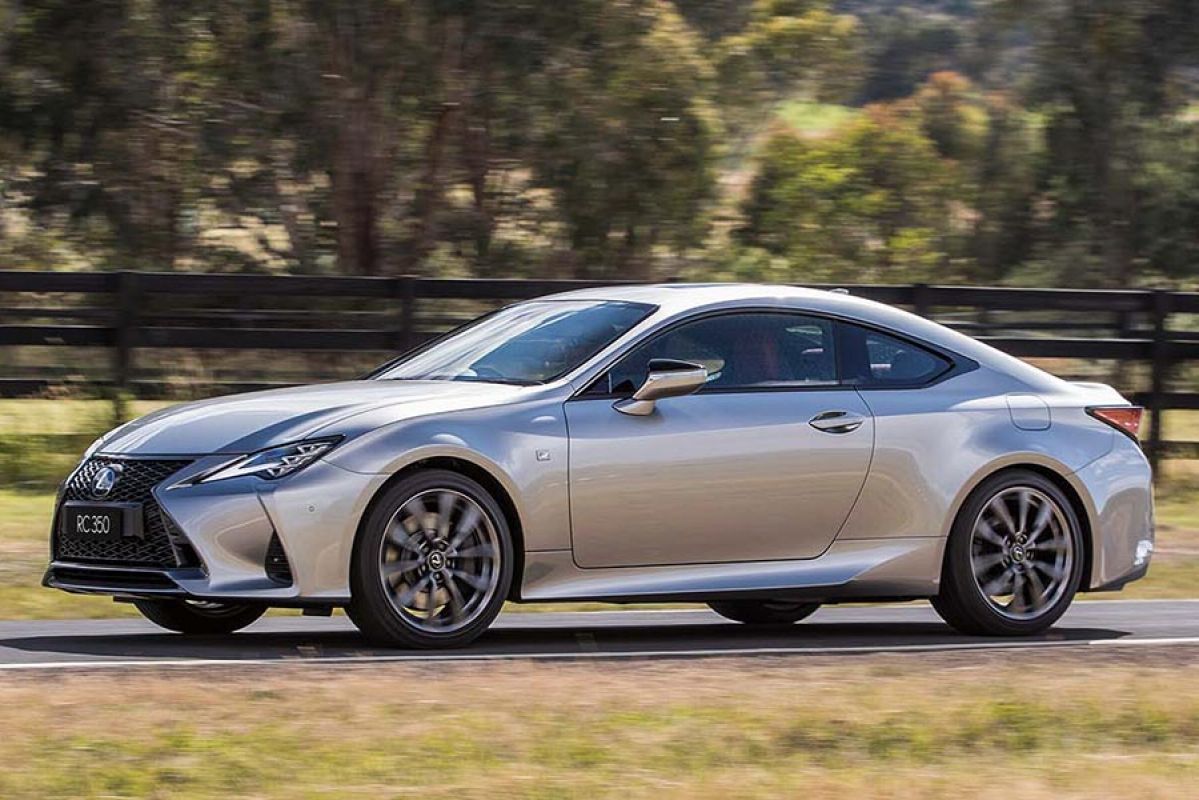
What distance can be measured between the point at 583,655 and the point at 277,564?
50.1 inches

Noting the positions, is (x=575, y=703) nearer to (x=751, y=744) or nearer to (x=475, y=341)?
(x=751, y=744)

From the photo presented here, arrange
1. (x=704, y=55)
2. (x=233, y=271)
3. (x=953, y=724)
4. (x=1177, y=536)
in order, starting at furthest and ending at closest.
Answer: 1. (x=704, y=55)
2. (x=233, y=271)
3. (x=1177, y=536)
4. (x=953, y=724)

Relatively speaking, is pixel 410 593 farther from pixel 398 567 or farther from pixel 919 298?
pixel 919 298

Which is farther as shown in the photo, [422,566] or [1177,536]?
[1177,536]

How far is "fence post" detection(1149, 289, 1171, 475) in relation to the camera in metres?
18.1

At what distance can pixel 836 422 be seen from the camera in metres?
9.29

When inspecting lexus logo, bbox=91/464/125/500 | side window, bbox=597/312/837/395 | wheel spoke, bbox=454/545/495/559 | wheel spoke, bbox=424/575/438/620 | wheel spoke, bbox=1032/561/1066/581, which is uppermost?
side window, bbox=597/312/837/395

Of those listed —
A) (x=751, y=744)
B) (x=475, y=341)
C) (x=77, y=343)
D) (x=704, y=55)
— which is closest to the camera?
(x=751, y=744)

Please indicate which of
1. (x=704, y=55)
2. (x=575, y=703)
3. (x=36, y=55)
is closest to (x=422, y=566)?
(x=575, y=703)

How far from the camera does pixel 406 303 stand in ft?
56.0

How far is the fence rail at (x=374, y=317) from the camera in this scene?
55.3 ft

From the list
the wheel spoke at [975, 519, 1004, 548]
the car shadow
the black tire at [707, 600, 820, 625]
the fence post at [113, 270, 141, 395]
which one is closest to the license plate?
the car shadow

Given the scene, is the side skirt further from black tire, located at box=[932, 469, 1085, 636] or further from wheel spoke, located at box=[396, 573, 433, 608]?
wheel spoke, located at box=[396, 573, 433, 608]

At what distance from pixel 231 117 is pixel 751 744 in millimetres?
18234
